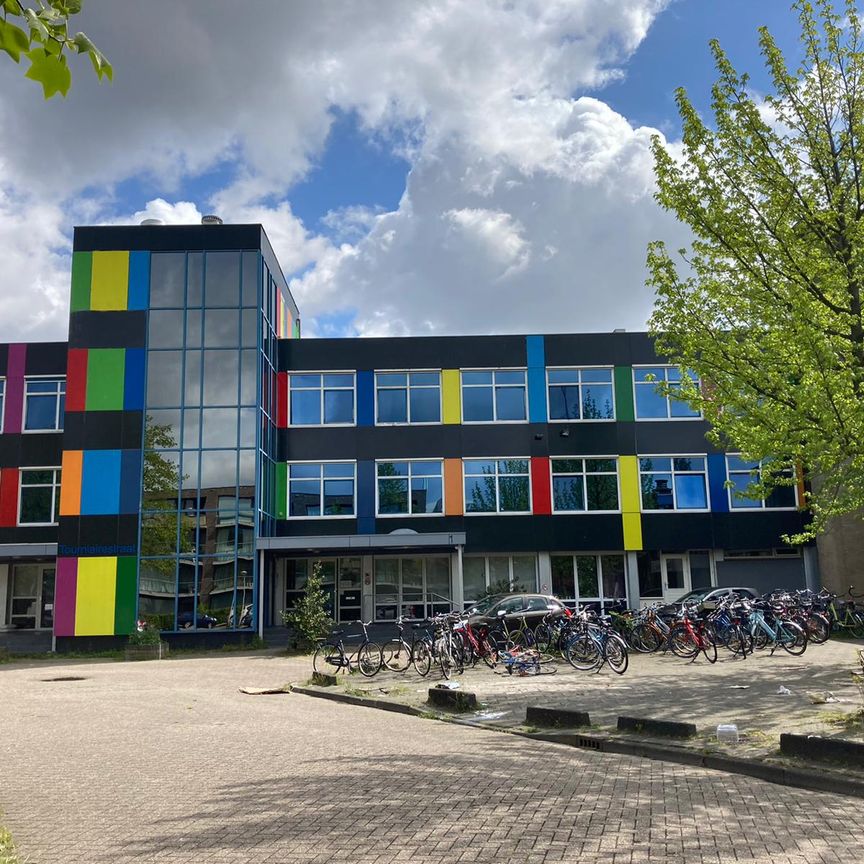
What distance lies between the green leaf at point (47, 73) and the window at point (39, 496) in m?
29.6

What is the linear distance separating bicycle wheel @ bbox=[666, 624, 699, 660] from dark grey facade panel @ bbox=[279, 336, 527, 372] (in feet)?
46.9

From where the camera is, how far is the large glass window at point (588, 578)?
29531mm

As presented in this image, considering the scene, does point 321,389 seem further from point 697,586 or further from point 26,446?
point 697,586

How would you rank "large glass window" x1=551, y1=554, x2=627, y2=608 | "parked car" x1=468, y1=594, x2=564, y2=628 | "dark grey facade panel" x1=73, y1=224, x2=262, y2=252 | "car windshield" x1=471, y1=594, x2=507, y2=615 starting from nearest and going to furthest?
"parked car" x1=468, y1=594, x2=564, y2=628
"car windshield" x1=471, y1=594, x2=507, y2=615
"dark grey facade panel" x1=73, y1=224, x2=262, y2=252
"large glass window" x1=551, y1=554, x2=627, y2=608

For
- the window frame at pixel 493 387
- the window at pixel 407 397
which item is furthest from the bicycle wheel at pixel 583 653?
the window at pixel 407 397

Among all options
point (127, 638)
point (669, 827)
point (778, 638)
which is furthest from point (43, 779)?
point (127, 638)

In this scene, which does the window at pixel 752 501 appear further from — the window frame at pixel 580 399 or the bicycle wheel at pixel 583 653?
the bicycle wheel at pixel 583 653

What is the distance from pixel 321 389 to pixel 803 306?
65.6ft

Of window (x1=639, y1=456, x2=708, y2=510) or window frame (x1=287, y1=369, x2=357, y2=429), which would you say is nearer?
window (x1=639, y1=456, x2=708, y2=510)

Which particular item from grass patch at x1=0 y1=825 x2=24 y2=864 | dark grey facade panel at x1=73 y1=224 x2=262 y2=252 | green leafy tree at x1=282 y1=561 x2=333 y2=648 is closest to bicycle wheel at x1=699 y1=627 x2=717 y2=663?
green leafy tree at x1=282 y1=561 x2=333 y2=648

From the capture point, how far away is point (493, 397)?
30.4m

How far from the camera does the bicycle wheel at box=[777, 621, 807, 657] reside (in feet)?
57.5

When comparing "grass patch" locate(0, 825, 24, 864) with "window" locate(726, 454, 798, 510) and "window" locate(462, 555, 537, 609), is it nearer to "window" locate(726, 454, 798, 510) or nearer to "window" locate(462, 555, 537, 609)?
"window" locate(462, 555, 537, 609)

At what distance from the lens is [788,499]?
29.9 m
